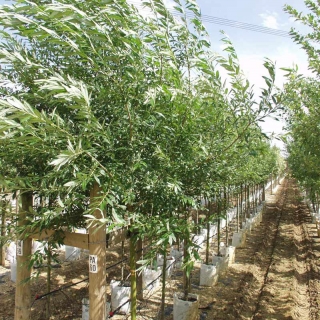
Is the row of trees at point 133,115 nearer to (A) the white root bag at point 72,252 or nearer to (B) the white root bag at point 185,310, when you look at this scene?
(B) the white root bag at point 185,310

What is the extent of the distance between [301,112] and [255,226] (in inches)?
357

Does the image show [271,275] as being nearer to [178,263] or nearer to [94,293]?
[178,263]

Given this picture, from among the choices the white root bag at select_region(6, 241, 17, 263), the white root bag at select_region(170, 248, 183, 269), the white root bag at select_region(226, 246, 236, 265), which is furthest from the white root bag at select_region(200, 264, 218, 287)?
the white root bag at select_region(6, 241, 17, 263)

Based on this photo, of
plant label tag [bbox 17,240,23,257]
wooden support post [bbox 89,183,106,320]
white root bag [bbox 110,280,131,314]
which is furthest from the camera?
white root bag [bbox 110,280,131,314]

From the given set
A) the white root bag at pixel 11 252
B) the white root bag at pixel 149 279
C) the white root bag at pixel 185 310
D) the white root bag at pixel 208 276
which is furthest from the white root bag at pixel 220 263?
the white root bag at pixel 11 252

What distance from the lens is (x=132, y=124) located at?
7.11ft

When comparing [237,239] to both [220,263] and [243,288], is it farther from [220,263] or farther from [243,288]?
[243,288]

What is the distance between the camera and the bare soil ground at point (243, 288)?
17.0ft

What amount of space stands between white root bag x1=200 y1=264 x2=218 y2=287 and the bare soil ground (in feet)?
0.40

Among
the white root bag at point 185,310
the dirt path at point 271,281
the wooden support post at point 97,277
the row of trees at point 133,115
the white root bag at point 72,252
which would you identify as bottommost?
the dirt path at point 271,281

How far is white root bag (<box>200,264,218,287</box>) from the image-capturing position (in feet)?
21.4

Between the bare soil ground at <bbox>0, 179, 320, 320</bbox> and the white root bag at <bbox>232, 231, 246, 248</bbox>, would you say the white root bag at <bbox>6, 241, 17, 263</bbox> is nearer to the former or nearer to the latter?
the bare soil ground at <bbox>0, 179, 320, 320</bbox>

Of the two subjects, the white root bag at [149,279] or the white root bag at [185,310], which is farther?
the white root bag at [149,279]

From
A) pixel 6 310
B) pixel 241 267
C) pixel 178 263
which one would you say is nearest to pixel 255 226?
pixel 241 267
